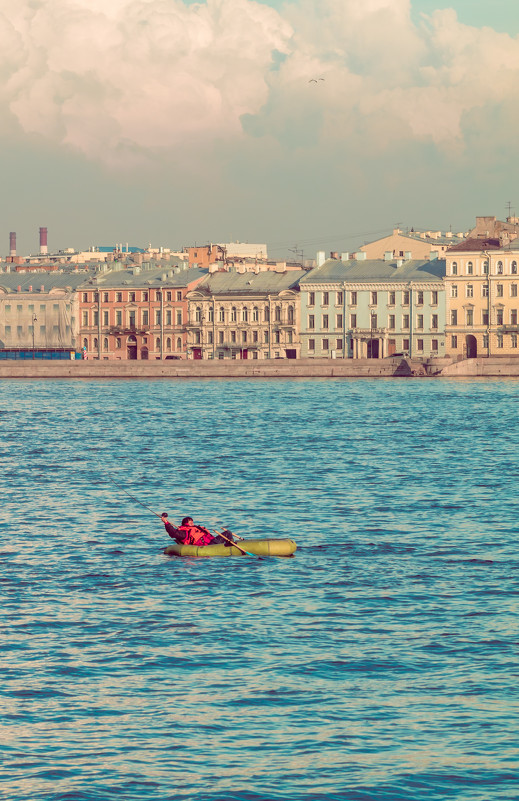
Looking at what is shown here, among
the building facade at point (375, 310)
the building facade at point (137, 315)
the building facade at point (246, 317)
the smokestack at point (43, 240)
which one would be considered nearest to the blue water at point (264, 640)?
the building facade at point (375, 310)

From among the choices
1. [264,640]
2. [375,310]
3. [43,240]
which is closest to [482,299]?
[375,310]

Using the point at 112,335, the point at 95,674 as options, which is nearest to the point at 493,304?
the point at 112,335

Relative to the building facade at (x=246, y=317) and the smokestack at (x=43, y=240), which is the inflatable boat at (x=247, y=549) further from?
the smokestack at (x=43, y=240)

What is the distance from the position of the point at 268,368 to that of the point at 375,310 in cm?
846

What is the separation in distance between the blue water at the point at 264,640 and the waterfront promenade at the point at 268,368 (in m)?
56.2

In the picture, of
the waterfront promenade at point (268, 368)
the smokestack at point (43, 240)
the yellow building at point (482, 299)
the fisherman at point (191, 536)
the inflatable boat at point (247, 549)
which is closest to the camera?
the inflatable boat at point (247, 549)

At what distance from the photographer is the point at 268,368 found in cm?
9494

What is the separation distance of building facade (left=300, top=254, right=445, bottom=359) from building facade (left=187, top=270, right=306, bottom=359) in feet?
4.44

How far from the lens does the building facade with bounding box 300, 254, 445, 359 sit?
95.1 metres

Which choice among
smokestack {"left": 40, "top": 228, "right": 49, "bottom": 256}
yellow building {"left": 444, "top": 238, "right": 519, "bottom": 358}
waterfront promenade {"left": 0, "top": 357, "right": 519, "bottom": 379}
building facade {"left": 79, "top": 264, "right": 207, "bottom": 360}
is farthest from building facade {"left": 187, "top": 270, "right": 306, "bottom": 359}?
smokestack {"left": 40, "top": 228, "right": 49, "bottom": 256}

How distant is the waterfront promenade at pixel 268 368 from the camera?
90625mm

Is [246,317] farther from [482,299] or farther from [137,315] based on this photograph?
[482,299]

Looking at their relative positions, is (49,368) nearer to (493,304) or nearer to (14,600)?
(493,304)

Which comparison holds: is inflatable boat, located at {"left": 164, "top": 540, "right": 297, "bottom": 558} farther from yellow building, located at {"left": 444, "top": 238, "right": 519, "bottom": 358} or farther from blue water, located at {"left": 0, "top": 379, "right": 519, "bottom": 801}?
yellow building, located at {"left": 444, "top": 238, "right": 519, "bottom": 358}
